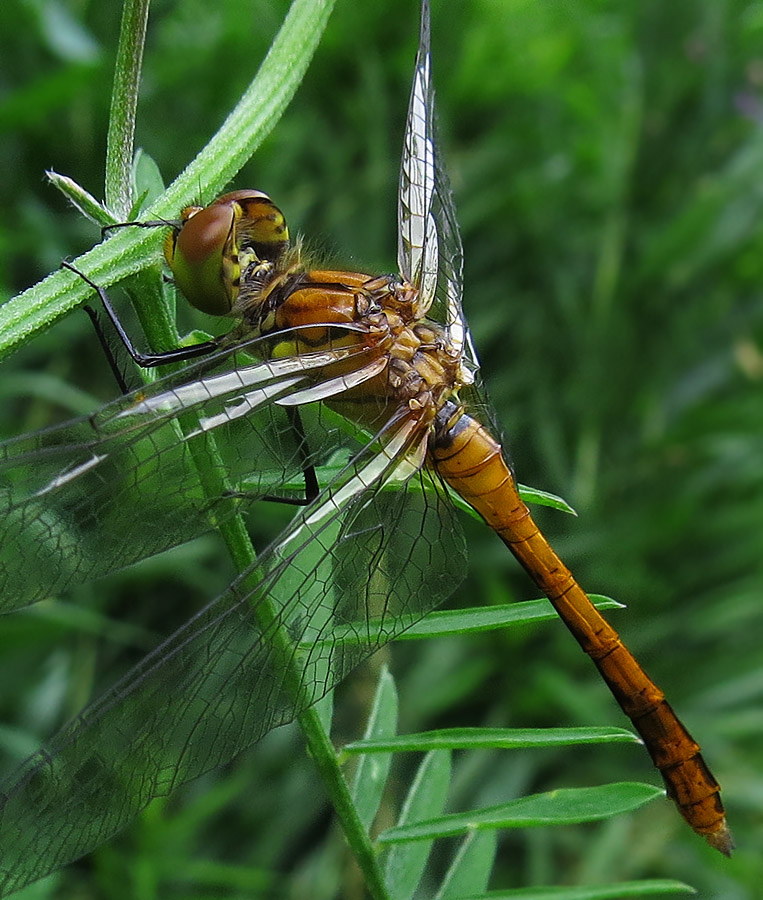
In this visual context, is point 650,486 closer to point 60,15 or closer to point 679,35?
point 679,35

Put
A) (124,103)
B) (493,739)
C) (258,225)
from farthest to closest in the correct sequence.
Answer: (258,225) < (493,739) < (124,103)

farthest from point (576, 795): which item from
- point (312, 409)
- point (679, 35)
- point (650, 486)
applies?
point (679, 35)

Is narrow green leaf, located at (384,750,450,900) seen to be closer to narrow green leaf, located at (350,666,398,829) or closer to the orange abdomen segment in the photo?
narrow green leaf, located at (350,666,398,829)

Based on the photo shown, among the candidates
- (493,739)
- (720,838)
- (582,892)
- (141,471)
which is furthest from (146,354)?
(720,838)

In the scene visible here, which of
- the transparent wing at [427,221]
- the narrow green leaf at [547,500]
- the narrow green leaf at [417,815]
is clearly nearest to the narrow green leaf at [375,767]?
the narrow green leaf at [417,815]

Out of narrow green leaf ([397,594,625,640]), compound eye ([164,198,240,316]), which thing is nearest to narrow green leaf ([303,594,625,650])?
narrow green leaf ([397,594,625,640])

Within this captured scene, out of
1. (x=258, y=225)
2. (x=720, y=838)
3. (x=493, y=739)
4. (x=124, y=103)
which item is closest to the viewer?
(x=124, y=103)

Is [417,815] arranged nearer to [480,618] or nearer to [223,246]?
[480,618]

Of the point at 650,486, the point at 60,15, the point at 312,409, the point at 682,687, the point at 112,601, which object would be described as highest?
the point at 60,15
